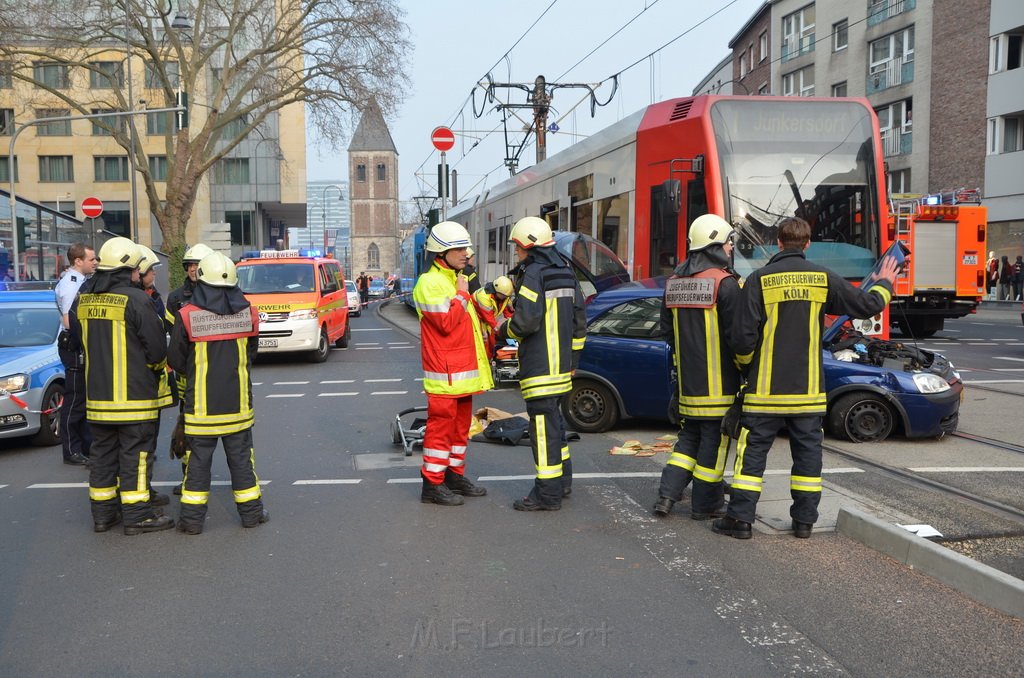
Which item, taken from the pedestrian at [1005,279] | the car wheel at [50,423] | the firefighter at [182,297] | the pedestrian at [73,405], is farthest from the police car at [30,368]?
the pedestrian at [1005,279]

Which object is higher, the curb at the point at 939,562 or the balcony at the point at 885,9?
the balcony at the point at 885,9

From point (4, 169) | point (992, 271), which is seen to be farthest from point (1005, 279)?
point (4, 169)

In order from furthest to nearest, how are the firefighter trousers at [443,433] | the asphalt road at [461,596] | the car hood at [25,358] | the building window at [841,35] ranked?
the building window at [841,35], the car hood at [25,358], the firefighter trousers at [443,433], the asphalt road at [461,596]

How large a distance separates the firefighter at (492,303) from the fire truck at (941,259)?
1580 centimetres

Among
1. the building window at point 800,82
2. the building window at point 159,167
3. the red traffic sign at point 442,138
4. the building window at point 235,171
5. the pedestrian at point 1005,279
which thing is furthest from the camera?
the building window at point 235,171

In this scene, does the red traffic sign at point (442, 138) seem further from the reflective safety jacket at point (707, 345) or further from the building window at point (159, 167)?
the building window at point (159, 167)

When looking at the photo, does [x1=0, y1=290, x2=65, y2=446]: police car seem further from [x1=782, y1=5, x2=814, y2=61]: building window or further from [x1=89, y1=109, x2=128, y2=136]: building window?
[x1=782, y1=5, x2=814, y2=61]: building window

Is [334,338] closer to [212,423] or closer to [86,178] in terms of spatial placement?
Result: [212,423]

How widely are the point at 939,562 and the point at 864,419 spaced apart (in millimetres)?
3772

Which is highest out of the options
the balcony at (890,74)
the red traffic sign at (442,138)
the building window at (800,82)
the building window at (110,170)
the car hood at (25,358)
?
the building window at (800,82)

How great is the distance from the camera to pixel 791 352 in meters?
5.18

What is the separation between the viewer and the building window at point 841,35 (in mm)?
39875

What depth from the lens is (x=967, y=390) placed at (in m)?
11.3

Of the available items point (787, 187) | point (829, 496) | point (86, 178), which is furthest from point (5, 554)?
point (86, 178)
